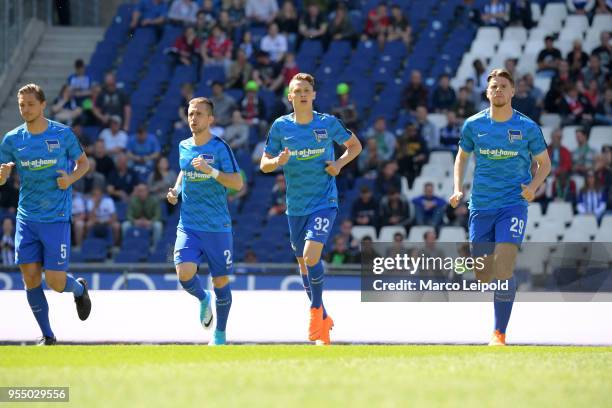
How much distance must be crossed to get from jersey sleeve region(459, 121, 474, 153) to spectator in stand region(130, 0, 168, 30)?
14806 mm

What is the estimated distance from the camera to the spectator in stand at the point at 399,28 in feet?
80.8

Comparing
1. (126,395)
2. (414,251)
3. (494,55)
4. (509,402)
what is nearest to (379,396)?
(509,402)

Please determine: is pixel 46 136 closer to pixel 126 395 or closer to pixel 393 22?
pixel 126 395

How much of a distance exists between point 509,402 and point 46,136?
6.68 metres

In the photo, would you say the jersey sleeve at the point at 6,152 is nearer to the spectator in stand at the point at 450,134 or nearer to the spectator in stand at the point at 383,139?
the spectator in stand at the point at 383,139

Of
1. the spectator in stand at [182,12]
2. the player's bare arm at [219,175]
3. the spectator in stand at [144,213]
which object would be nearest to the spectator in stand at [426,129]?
the spectator in stand at [144,213]

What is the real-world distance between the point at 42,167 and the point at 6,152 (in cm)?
45

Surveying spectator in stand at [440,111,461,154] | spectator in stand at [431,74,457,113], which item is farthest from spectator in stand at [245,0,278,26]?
spectator in stand at [440,111,461,154]

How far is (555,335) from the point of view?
14750 millimetres

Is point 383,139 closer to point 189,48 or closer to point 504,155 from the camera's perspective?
point 189,48

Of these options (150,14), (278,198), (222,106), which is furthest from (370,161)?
(150,14)

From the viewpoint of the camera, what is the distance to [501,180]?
12656 mm

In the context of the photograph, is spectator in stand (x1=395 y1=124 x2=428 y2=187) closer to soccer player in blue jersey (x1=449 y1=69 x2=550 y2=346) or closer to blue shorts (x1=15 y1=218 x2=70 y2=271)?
soccer player in blue jersey (x1=449 y1=69 x2=550 y2=346)

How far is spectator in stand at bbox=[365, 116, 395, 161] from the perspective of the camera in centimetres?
2212
